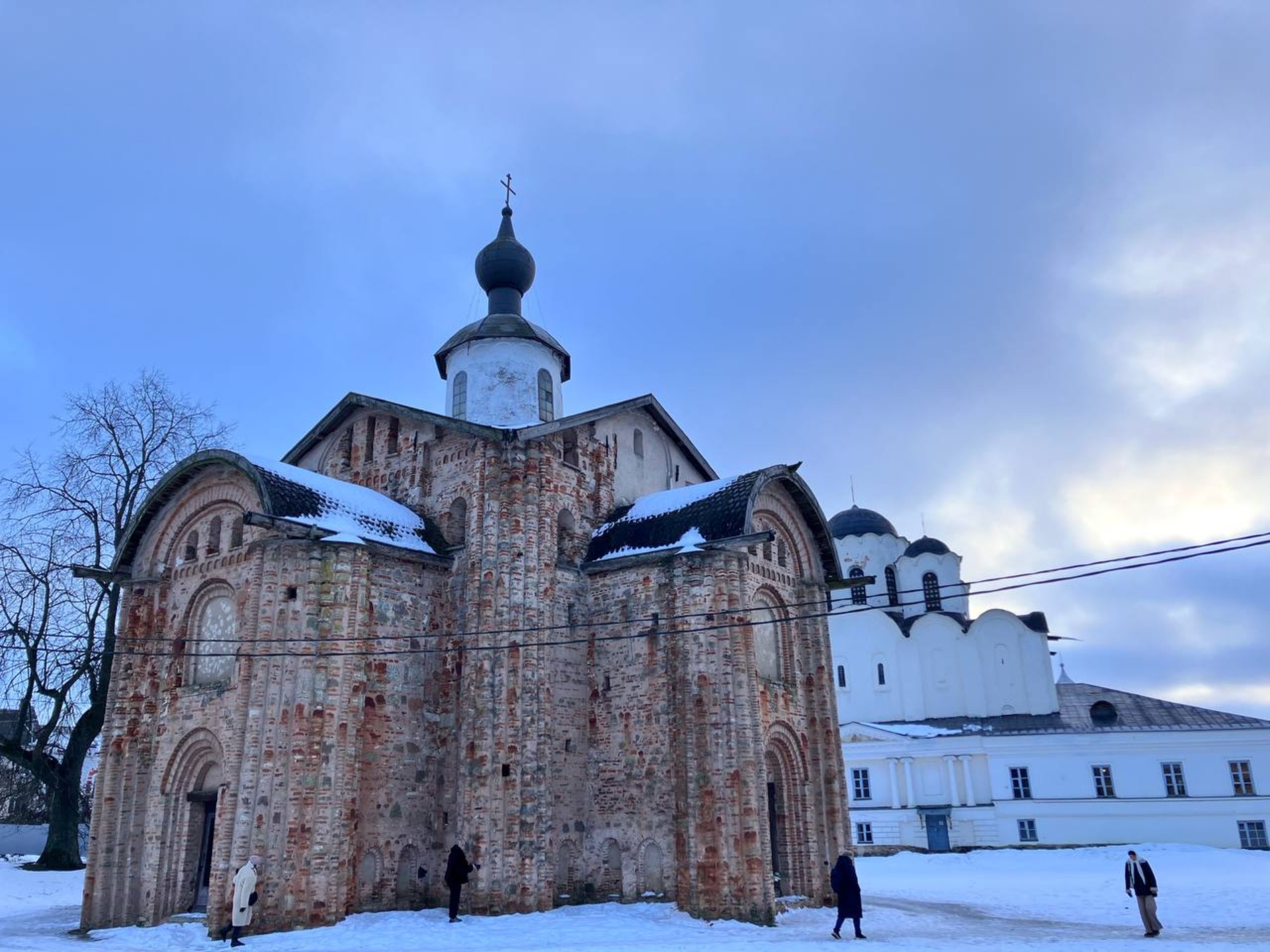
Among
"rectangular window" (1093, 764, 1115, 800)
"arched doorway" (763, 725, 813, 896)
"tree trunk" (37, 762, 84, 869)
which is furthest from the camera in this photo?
"rectangular window" (1093, 764, 1115, 800)

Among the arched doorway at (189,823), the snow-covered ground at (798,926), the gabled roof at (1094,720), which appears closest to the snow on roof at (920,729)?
the gabled roof at (1094,720)

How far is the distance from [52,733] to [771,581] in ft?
49.3

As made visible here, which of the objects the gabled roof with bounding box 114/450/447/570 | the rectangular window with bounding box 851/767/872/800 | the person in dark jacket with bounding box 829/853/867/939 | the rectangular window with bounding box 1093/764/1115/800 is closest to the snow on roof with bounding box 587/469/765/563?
the gabled roof with bounding box 114/450/447/570

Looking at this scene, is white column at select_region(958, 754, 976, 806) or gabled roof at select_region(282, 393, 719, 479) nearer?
gabled roof at select_region(282, 393, 719, 479)

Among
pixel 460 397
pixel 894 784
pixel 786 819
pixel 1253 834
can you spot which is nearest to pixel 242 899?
pixel 786 819

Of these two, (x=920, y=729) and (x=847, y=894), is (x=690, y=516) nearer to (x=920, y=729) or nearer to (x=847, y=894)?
(x=847, y=894)

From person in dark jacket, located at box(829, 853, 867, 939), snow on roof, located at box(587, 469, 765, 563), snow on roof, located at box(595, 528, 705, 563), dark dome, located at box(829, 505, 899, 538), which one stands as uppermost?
Result: dark dome, located at box(829, 505, 899, 538)

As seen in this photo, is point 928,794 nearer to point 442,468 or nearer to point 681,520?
point 681,520

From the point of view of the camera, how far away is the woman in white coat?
1214 centimetres

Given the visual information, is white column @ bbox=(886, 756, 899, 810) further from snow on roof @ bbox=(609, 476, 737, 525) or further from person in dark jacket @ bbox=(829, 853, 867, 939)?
person in dark jacket @ bbox=(829, 853, 867, 939)

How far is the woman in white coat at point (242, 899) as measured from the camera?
12.1m

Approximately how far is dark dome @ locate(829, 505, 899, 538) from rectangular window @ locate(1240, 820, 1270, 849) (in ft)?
49.1

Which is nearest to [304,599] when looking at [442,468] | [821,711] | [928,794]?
[442,468]

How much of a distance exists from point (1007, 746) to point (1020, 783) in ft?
3.37
